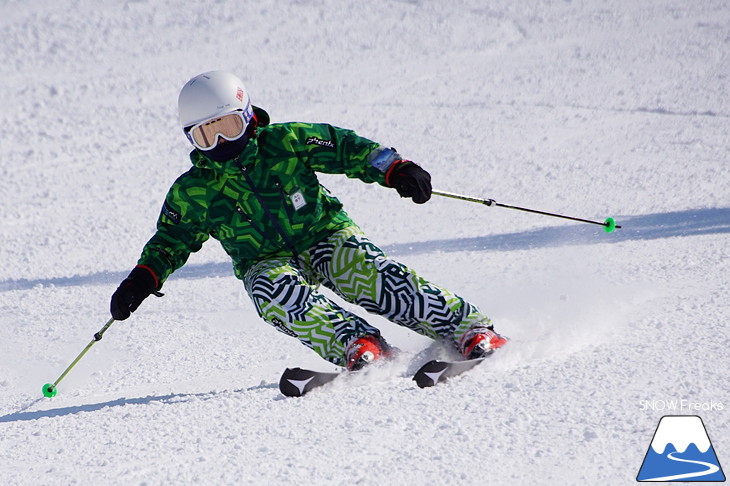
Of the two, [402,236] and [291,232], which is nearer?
[291,232]

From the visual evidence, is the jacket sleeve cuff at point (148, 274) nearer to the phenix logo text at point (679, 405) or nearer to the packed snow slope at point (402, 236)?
the packed snow slope at point (402, 236)

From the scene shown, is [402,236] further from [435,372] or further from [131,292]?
[435,372]

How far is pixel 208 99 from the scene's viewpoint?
Answer: 388 cm

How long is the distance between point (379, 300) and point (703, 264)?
241cm

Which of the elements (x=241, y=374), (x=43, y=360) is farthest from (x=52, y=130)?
(x=241, y=374)

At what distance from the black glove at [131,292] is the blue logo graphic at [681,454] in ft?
7.48

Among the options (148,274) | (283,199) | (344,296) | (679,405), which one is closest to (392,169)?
(283,199)

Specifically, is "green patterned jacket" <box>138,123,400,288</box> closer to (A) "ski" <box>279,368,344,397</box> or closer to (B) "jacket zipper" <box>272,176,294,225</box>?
(B) "jacket zipper" <box>272,176,294,225</box>

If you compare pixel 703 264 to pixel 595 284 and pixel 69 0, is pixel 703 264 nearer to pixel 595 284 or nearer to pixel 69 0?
pixel 595 284

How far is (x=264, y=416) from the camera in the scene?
3322 millimetres

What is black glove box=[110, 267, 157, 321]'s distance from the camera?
3.93 meters

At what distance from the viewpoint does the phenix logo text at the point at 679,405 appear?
2906mm

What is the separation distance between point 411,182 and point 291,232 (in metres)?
0.61

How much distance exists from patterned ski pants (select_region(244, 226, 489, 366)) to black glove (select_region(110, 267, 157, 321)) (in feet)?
1.50
